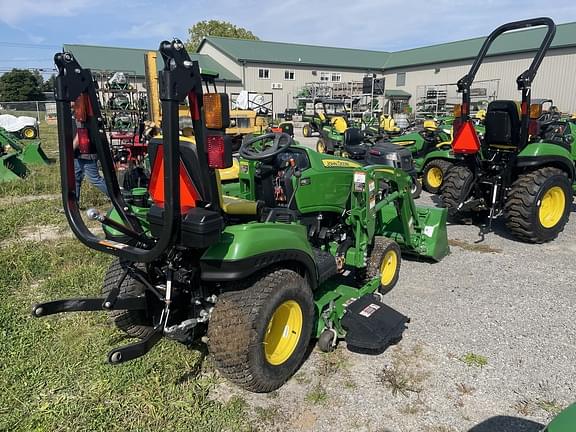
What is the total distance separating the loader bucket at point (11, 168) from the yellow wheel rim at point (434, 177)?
321 inches

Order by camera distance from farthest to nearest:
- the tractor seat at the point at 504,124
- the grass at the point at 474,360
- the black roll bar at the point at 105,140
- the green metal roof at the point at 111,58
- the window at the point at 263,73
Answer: the window at the point at 263,73
the green metal roof at the point at 111,58
the tractor seat at the point at 504,124
the grass at the point at 474,360
the black roll bar at the point at 105,140

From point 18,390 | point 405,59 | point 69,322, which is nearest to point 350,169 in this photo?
point 69,322

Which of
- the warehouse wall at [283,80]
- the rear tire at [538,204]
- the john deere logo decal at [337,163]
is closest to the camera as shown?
the john deere logo decal at [337,163]

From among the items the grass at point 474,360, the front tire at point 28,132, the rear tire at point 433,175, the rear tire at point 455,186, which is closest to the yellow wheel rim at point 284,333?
the grass at point 474,360

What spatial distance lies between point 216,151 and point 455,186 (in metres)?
4.55

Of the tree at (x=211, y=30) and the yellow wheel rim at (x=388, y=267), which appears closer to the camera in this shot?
the yellow wheel rim at (x=388, y=267)

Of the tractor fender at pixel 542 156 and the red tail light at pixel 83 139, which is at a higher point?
the red tail light at pixel 83 139

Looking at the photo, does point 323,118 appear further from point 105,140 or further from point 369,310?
point 105,140

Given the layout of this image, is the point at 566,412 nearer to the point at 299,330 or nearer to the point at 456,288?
the point at 299,330

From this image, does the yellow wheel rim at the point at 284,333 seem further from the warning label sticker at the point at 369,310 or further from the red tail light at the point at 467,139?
the red tail light at the point at 467,139

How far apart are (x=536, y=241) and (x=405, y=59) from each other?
126ft

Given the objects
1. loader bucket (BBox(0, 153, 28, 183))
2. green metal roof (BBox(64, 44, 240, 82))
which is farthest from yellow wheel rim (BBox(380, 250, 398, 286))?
green metal roof (BBox(64, 44, 240, 82))

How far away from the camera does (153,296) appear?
2.89 m

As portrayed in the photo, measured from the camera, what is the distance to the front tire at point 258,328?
8.30 feet
